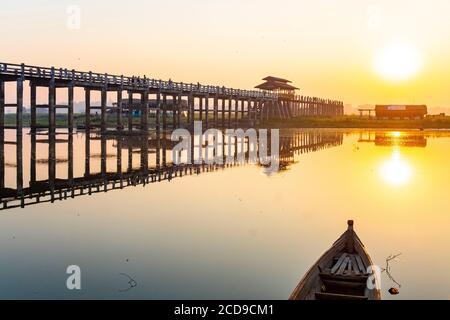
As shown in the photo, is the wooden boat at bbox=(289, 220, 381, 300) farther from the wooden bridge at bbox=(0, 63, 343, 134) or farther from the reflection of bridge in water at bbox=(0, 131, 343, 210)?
the wooden bridge at bbox=(0, 63, 343, 134)

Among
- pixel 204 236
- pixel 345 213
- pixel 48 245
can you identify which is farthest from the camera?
pixel 345 213

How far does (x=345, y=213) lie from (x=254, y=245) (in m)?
5.60

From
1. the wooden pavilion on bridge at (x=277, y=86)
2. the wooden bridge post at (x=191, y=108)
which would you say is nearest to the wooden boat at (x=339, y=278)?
the wooden bridge post at (x=191, y=108)

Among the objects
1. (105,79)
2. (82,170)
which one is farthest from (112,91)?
(82,170)

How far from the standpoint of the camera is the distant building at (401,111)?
95.3 metres

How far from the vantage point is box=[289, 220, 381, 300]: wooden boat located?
892 cm

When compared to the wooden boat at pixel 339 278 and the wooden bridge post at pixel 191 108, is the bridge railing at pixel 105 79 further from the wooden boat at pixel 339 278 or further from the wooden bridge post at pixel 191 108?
the wooden boat at pixel 339 278

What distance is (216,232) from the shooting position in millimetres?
15633

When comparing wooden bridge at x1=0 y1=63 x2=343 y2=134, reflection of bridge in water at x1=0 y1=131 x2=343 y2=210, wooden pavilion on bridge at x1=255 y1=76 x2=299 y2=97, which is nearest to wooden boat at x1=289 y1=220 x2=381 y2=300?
reflection of bridge in water at x1=0 y1=131 x2=343 y2=210

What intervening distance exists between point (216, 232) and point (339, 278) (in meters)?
6.30
